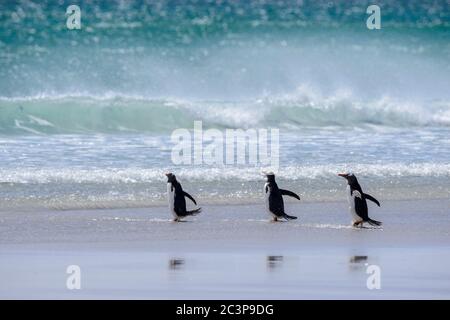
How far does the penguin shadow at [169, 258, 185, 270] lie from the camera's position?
798 centimetres

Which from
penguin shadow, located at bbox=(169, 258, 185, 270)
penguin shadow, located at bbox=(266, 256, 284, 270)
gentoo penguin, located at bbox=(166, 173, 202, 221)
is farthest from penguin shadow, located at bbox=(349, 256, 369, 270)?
gentoo penguin, located at bbox=(166, 173, 202, 221)

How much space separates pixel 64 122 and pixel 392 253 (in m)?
11.8

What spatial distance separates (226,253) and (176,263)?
0.54 meters

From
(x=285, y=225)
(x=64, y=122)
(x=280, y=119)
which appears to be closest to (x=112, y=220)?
(x=285, y=225)

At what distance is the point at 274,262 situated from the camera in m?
8.17

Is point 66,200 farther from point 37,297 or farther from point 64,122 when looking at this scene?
point 64,122

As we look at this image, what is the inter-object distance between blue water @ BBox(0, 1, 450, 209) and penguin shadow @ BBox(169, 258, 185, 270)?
3.36 meters

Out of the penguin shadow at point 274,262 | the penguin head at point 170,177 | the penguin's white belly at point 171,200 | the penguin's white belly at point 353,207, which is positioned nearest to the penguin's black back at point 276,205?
the penguin's white belly at point 353,207

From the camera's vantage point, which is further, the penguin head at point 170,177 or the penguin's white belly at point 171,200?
the penguin head at point 170,177

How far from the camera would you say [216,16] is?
120 feet

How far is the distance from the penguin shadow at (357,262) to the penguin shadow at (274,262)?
45cm

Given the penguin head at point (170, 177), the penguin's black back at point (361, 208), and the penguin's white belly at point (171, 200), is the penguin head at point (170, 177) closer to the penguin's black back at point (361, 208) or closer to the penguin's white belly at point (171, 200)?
the penguin's white belly at point (171, 200)

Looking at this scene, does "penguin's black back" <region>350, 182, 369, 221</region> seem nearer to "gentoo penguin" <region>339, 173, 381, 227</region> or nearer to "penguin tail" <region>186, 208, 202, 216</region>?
"gentoo penguin" <region>339, 173, 381, 227</region>

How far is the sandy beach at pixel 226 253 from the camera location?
23.7 ft
